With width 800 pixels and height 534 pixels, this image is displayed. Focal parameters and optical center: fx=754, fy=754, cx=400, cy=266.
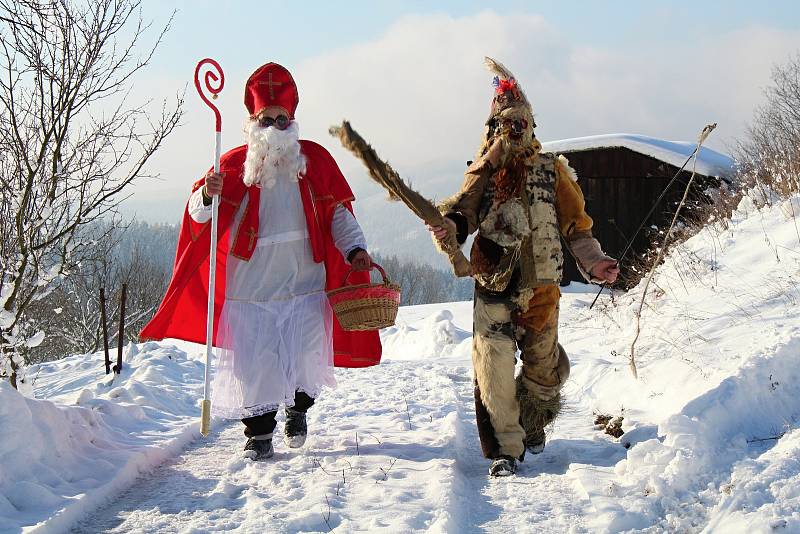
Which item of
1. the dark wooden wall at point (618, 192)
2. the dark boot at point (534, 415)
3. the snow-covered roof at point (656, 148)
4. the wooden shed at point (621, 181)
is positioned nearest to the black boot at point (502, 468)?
the dark boot at point (534, 415)

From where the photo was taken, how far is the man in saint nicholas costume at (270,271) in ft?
14.8

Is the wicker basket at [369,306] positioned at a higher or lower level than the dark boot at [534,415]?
higher

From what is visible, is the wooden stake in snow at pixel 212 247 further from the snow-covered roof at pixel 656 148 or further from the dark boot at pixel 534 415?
the snow-covered roof at pixel 656 148

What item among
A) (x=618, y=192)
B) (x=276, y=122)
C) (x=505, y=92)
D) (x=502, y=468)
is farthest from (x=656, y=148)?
(x=502, y=468)

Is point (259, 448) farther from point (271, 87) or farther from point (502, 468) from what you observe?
point (271, 87)

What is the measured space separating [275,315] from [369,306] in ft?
2.14

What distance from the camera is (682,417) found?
3.61 meters

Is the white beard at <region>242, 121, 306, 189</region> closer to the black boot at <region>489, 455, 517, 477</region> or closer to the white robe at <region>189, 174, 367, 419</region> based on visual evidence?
the white robe at <region>189, 174, 367, 419</region>

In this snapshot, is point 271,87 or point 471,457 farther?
point 271,87

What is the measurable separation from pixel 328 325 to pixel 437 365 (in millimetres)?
4012

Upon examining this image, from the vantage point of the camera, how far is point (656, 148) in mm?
18250

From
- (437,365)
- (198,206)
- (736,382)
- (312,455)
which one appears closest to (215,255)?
(198,206)

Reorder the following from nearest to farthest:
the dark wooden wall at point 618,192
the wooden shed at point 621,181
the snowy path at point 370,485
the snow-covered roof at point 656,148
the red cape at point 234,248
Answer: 1. the snowy path at point 370,485
2. the red cape at point 234,248
3. the snow-covered roof at point 656,148
4. the wooden shed at point 621,181
5. the dark wooden wall at point 618,192

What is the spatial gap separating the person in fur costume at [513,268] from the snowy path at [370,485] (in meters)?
0.30
